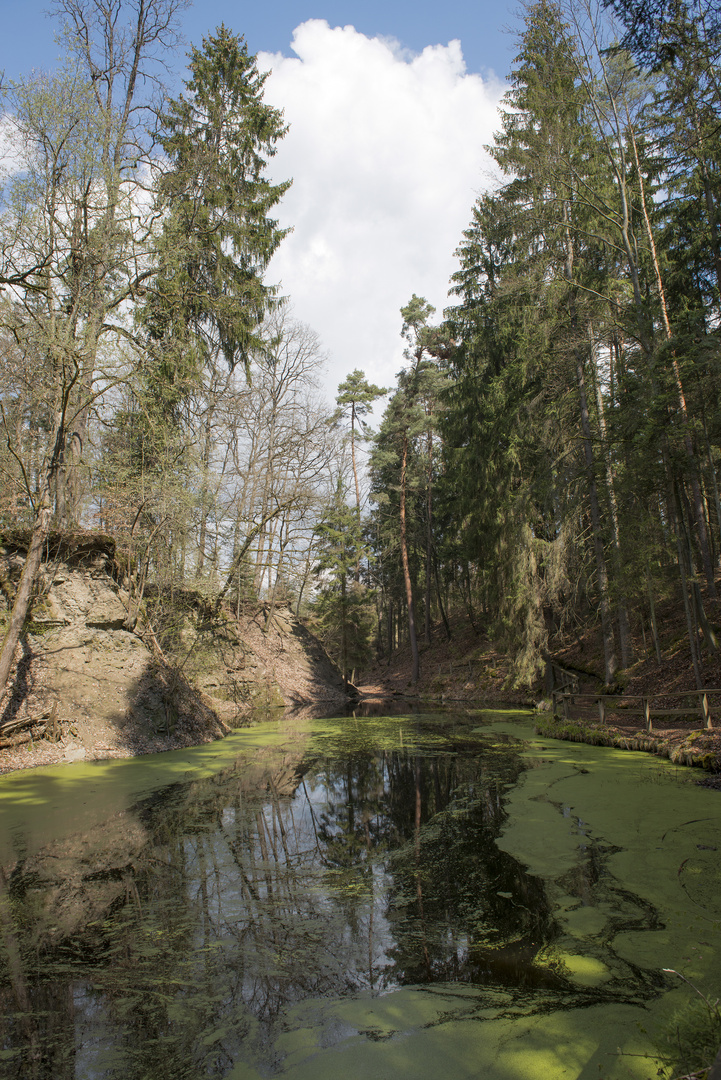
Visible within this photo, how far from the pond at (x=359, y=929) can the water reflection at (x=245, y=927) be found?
0.02 m

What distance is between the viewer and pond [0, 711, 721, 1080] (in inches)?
99.0

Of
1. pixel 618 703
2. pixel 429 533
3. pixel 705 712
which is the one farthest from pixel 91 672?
pixel 429 533

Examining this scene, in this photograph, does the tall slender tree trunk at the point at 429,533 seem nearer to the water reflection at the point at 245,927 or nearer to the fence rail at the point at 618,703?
the fence rail at the point at 618,703

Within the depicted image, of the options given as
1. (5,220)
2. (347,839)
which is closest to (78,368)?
(5,220)

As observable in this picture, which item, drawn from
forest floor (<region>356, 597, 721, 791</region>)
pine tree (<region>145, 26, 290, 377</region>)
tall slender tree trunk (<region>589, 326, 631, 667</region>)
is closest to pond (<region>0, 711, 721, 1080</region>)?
forest floor (<region>356, 597, 721, 791</region>)

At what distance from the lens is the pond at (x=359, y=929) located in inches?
99.0

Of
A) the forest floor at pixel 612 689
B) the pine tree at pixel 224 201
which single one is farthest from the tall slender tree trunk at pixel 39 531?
the forest floor at pixel 612 689

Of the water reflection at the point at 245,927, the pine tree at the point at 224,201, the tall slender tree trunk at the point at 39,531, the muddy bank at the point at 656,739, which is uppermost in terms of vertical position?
the pine tree at the point at 224,201

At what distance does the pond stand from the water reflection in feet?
0.06

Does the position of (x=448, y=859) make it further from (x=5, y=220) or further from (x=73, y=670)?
(x=5, y=220)

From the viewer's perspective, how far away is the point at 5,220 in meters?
8.51

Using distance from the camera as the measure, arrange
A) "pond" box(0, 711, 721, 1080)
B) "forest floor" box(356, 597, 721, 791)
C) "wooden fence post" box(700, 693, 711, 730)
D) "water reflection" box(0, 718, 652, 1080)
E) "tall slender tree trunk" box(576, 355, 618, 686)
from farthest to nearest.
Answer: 1. "tall slender tree trunk" box(576, 355, 618, 686)
2. "forest floor" box(356, 597, 721, 791)
3. "wooden fence post" box(700, 693, 711, 730)
4. "water reflection" box(0, 718, 652, 1080)
5. "pond" box(0, 711, 721, 1080)

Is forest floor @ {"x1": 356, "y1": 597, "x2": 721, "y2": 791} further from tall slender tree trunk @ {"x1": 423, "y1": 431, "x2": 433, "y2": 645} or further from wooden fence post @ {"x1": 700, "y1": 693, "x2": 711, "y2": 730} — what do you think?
tall slender tree trunk @ {"x1": 423, "y1": 431, "x2": 433, "y2": 645}

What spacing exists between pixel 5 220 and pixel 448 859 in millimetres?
10538
